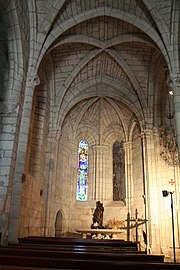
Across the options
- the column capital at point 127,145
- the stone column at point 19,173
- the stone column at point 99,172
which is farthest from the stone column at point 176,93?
the stone column at point 99,172

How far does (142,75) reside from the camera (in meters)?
13.1

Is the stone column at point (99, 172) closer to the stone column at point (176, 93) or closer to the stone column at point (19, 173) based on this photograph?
the stone column at point (19, 173)

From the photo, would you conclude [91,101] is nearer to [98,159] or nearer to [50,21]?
[98,159]

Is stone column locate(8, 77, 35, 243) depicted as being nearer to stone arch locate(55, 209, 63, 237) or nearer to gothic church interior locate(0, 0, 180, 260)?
gothic church interior locate(0, 0, 180, 260)

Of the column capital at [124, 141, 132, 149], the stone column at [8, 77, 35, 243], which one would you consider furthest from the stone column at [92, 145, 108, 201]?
the stone column at [8, 77, 35, 243]

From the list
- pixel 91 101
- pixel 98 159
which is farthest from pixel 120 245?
pixel 91 101

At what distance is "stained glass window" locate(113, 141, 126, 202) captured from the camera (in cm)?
1591

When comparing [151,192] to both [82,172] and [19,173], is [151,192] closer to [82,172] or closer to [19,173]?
[82,172]

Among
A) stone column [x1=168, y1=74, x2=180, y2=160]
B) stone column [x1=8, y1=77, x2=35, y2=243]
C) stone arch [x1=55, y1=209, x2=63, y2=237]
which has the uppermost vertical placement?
stone column [x1=168, y1=74, x2=180, y2=160]

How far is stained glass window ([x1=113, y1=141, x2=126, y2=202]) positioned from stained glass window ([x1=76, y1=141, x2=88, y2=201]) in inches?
72.6

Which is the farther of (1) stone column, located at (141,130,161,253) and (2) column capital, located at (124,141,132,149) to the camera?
(2) column capital, located at (124,141,132,149)

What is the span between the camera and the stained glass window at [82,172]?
16078mm

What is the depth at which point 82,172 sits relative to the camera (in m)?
16.7

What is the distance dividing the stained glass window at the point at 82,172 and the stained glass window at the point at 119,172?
6.05ft
